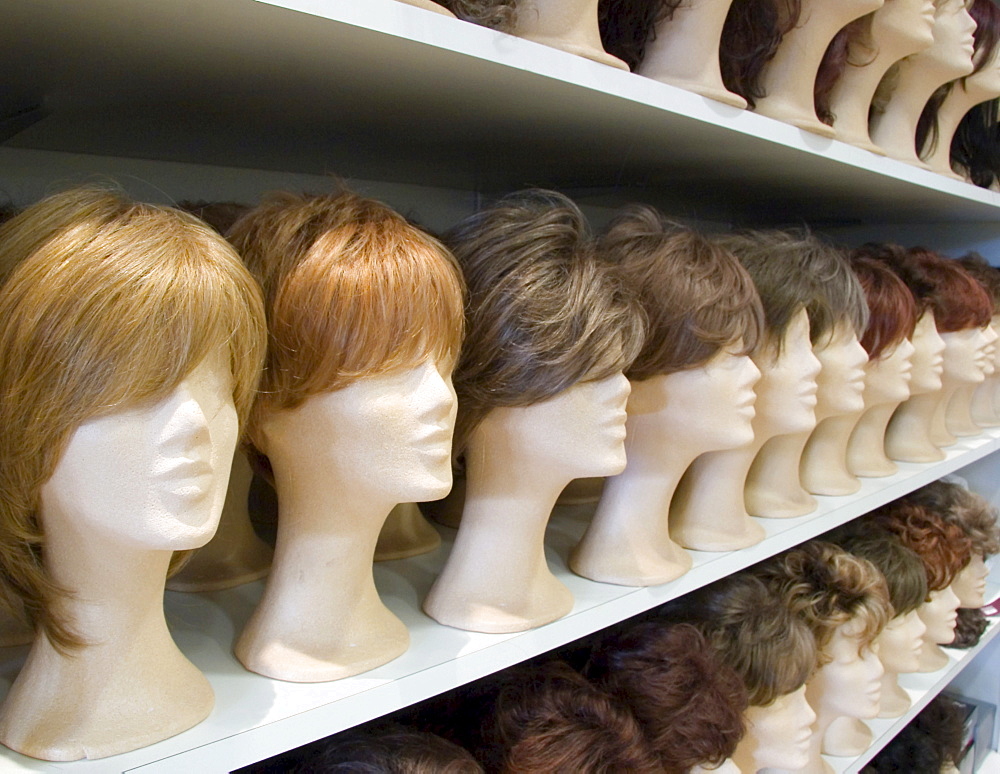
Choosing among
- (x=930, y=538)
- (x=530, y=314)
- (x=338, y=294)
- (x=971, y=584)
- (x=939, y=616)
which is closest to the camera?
(x=338, y=294)

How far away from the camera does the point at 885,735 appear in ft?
5.10

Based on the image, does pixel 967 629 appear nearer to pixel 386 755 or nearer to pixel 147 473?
pixel 386 755

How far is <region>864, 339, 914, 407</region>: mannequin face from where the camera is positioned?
4.52 feet

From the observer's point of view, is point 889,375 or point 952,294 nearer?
point 889,375

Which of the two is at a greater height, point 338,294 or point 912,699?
point 338,294

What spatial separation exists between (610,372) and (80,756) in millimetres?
523

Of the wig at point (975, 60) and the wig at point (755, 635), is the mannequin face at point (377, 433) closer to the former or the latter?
the wig at point (755, 635)

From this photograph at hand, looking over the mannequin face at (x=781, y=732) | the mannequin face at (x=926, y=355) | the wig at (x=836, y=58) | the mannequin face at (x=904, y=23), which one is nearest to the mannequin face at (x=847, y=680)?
the mannequin face at (x=781, y=732)

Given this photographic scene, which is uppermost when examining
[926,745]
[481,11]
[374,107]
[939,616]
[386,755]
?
[481,11]

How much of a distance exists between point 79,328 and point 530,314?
38 centimetres

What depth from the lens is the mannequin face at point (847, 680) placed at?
1.29 metres

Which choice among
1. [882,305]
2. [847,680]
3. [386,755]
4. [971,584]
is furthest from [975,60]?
[386,755]

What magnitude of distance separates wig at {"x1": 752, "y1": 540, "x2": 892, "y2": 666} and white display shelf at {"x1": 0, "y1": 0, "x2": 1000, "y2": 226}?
596 millimetres

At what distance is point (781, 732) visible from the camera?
1146mm
